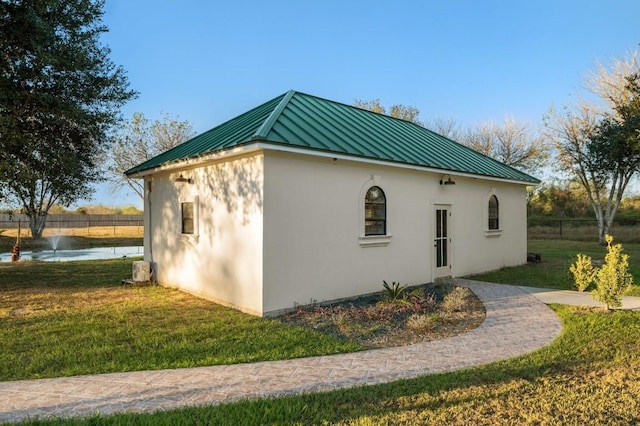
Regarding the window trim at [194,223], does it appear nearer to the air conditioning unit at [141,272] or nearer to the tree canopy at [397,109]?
→ the air conditioning unit at [141,272]

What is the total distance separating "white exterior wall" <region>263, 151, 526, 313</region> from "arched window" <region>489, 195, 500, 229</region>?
1.41 metres

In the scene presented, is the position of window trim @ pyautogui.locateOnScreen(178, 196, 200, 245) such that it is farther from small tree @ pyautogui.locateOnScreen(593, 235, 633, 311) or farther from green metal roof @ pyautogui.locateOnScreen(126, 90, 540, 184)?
small tree @ pyautogui.locateOnScreen(593, 235, 633, 311)

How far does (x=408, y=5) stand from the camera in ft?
42.7

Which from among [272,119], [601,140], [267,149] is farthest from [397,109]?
[267,149]

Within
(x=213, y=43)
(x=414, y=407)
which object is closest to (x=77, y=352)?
(x=414, y=407)

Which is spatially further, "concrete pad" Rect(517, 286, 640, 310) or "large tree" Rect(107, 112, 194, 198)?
"large tree" Rect(107, 112, 194, 198)

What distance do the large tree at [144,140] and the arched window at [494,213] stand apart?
87.0 feet

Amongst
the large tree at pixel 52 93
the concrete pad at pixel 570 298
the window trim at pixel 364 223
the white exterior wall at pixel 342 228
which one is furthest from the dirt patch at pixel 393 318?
the large tree at pixel 52 93

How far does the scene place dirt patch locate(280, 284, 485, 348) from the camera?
6.41 metres

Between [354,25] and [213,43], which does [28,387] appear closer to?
[213,43]

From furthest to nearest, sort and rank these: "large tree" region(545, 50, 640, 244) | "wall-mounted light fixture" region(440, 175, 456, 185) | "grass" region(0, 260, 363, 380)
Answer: "large tree" region(545, 50, 640, 244)
"wall-mounted light fixture" region(440, 175, 456, 185)
"grass" region(0, 260, 363, 380)

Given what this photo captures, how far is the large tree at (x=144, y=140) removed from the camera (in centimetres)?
3225

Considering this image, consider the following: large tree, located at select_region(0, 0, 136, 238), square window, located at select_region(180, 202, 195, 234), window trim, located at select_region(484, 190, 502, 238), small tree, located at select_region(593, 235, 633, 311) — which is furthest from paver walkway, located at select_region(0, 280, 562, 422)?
window trim, located at select_region(484, 190, 502, 238)

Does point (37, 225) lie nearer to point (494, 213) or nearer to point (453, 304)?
point (494, 213)
